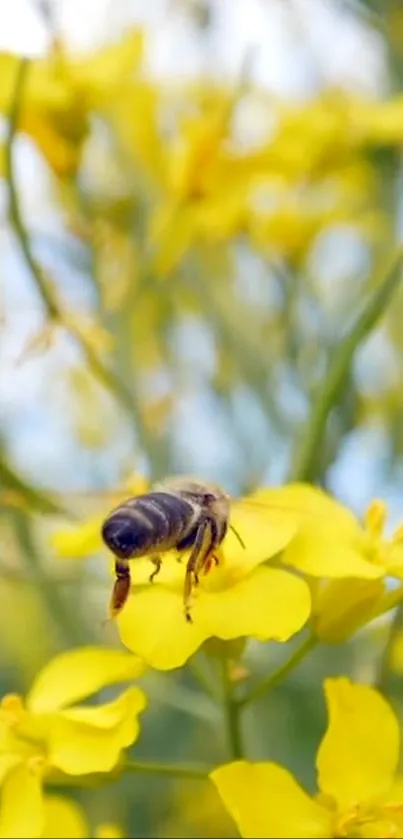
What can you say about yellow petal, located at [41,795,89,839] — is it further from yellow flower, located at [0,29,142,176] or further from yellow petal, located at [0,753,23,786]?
yellow flower, located at [0,29,142,176]

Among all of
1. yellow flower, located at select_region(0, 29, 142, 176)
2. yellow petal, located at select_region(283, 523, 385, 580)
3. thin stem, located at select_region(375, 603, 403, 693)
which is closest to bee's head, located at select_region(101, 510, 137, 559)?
yellow petal, located at select_region(283, 523, 385, 580)

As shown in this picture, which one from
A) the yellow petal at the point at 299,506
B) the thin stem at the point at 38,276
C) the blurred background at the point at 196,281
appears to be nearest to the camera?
the yellow petal at the point at 299,506

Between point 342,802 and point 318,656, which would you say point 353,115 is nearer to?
Answer: point 318,656

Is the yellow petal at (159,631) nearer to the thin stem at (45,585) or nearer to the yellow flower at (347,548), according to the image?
the yellow flower at (347,548)

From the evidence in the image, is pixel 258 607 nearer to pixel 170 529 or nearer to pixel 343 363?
pixel 170 529

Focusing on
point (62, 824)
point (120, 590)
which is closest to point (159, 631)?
point (120, 590)

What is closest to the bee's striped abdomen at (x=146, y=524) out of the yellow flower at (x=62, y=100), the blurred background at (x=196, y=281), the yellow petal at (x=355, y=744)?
the yellow petal at (x=355, y=744)
